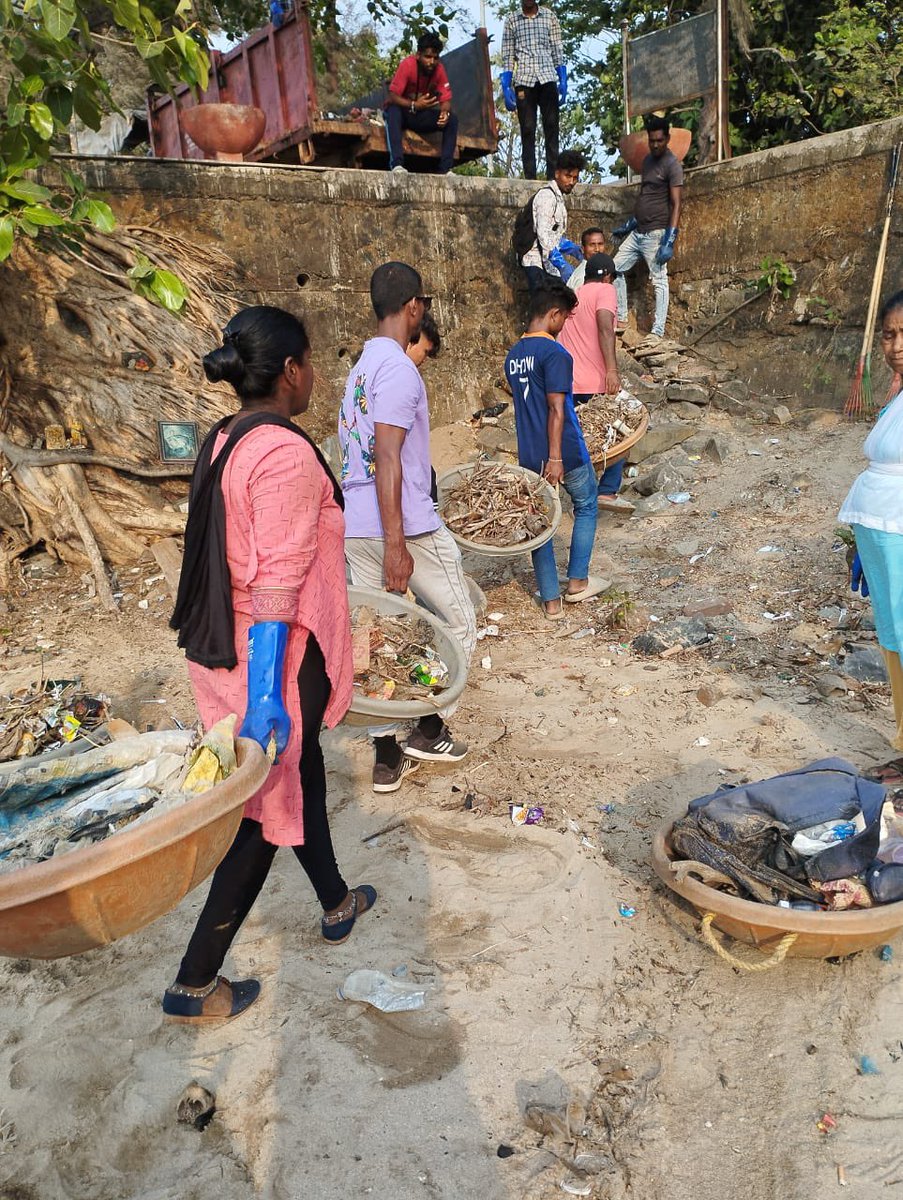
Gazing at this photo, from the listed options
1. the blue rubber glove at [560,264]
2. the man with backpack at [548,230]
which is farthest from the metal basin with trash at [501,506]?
the blue rubber glove at [560,264]

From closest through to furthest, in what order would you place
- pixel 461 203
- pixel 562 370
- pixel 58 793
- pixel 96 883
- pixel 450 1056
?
pixel 96 883
pixel 58 793
pixel 450 1056
pixel 562 370
pixel 461 203

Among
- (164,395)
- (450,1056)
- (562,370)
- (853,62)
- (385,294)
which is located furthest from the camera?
(853,62)

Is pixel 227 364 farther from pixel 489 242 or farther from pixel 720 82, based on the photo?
pixel 720 82

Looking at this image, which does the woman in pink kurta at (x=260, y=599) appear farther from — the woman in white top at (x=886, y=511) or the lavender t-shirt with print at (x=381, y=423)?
the woman in white top at (x=886, y=511)

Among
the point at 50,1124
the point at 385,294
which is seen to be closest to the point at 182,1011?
the point at 50,1124

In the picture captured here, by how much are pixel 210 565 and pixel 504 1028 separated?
1.54 metres

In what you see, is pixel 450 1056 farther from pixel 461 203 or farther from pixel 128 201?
pixel 461 203

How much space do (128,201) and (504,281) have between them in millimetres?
3638

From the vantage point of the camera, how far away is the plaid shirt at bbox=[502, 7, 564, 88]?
26.7 ft

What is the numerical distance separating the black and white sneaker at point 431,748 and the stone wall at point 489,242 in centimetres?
435

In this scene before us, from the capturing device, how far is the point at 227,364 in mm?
2098

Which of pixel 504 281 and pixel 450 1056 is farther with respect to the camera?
pixel 504 281

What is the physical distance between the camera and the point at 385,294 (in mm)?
3232

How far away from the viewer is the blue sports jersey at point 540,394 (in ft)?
16.1
